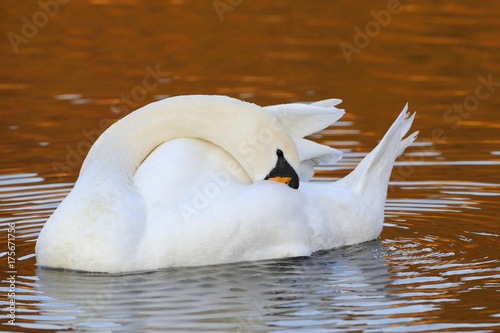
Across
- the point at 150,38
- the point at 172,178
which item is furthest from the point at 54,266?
the point at 150,38

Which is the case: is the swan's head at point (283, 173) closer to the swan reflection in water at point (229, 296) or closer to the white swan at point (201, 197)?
the white swan at point (201, 197)

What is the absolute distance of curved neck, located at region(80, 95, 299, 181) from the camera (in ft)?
30.1

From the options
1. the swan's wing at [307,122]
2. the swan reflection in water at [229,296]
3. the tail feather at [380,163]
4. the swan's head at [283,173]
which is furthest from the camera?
the tail feather at [380,163]

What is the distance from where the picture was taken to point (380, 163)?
34.3 feet

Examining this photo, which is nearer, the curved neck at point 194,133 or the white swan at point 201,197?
the white swan at point 201,197

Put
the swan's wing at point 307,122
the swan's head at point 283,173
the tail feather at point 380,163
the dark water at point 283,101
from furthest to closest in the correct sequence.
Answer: the tail feather at point 380,163
the swan's wing at point 307,122
the swan's head at point 283,173
the dark water at point 283,101

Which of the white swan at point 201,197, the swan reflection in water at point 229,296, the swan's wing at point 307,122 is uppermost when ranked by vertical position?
the swan's wing at point 307,122

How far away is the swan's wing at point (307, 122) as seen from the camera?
391 inches

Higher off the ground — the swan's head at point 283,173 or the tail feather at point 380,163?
the tail feather at point 380,163

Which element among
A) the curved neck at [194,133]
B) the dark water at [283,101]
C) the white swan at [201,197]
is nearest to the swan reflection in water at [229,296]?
the dark water at [283,101]

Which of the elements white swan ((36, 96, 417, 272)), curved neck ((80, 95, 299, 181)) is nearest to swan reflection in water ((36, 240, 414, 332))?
white swan ((36, 96, 417, 272))

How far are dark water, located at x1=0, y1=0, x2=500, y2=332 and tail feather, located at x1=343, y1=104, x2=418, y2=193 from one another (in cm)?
42

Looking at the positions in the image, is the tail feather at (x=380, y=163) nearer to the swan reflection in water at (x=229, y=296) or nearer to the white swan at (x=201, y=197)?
the white swan at (x=201, y=197)

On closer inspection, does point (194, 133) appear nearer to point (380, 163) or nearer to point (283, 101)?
point (380, 163)
